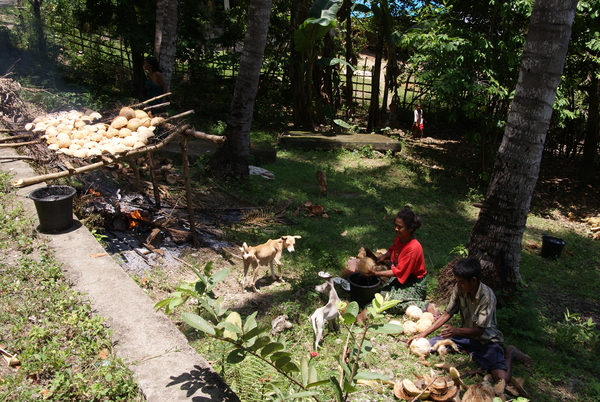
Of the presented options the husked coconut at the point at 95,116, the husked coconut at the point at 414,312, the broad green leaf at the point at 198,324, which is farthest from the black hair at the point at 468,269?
the husked coconut at the point at 95,116

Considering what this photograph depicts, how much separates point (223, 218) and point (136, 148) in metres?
2.22

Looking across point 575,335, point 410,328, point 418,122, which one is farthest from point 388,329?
point 418,122

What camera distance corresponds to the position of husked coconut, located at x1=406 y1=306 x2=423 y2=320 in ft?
15.3

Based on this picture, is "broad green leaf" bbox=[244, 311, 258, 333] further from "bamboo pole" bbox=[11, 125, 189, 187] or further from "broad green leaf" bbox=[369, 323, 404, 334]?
"bamboo pole" bbox=[11, 125, 189, 187]

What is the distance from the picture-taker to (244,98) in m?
8.26

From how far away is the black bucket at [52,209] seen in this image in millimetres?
4934

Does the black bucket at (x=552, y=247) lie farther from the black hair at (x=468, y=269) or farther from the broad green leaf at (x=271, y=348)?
the broad green leaf at (x=271, y=348)

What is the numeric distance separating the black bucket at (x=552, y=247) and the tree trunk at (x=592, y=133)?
215 inches

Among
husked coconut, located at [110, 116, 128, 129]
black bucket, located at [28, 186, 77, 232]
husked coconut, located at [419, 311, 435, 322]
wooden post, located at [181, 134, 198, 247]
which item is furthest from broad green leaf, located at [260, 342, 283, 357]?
husked coconut, located at [110, 116, 128, 129]

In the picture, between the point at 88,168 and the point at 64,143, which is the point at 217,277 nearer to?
the point at 88,168

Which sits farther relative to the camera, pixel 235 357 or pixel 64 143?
pixel 64 143

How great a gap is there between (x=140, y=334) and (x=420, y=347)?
8.14 feet

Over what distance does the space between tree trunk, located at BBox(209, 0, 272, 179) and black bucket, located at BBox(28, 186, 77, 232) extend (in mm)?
3523

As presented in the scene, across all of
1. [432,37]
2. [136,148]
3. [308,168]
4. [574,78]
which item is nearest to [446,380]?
[136,148]
